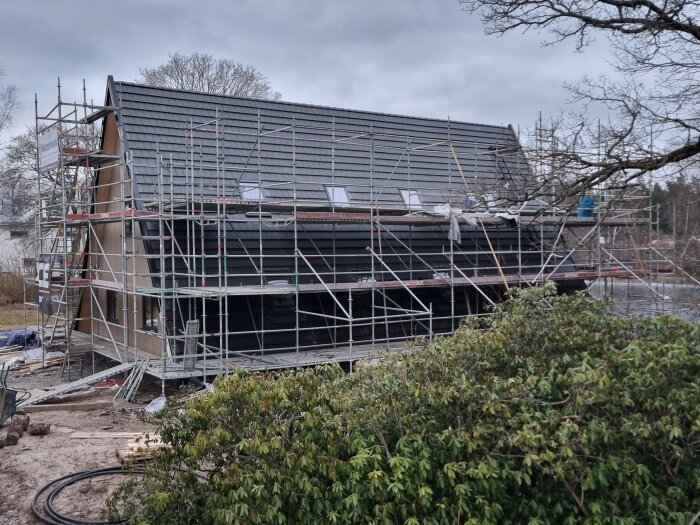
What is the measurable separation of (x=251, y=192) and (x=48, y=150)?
5073mm

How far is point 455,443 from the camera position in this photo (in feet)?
18.4

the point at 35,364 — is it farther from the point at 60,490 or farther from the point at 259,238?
the point at 60,490

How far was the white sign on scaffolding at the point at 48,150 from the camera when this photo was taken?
15.6 meters

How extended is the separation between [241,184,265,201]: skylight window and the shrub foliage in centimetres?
875

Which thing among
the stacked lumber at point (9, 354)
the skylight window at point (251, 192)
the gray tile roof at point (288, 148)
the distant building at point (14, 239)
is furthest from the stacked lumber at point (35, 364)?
the distant building at point (14, 239)

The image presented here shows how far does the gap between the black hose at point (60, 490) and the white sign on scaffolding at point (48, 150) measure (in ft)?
29.6

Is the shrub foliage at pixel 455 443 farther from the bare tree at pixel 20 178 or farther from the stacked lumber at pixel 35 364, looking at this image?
the bare tree at pixel 20 178

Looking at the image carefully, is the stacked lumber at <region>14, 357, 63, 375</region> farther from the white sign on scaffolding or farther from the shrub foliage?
the shrub foliage

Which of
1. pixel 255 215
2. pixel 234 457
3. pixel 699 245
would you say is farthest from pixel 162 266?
pixel 699 245

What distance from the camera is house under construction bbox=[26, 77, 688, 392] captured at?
44.3ft

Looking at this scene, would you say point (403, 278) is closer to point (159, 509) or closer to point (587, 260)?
point (587, 260)

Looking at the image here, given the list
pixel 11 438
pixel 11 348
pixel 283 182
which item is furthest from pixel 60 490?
pixel 11 348

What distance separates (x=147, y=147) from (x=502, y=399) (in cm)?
1117

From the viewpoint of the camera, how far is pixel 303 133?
1716 cm
